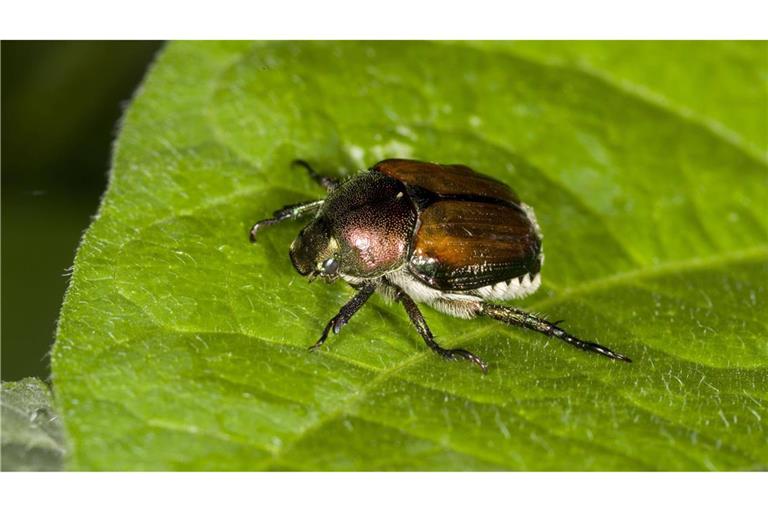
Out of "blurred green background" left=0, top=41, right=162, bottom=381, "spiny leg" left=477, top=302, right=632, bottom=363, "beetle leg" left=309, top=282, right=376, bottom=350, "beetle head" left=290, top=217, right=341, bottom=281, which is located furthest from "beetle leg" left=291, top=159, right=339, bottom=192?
"blurred green background" left=0, top=41, right=162, bottom=381

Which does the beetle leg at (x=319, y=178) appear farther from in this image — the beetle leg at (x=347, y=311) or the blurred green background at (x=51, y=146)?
the blurred green background at (x=51, y=146)

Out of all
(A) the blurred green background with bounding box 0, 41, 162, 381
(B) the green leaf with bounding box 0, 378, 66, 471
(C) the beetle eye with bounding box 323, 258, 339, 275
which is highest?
(C) the beetle eye with bounding box 323, 258, 339, 275

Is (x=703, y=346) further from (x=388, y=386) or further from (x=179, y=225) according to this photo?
(x=179, y=225)

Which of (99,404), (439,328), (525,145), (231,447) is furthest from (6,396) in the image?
(525,145)

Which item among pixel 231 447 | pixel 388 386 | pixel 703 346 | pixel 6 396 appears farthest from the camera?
pixel 703 346

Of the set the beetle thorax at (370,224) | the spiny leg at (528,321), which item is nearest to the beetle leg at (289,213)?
the beetle thorax at (370,224)

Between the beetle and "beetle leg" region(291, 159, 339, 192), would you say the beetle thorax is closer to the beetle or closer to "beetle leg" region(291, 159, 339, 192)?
the beetle

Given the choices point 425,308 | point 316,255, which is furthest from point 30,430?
point 425,308
